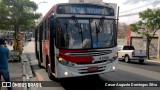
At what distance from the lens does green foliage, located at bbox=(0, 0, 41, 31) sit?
25141 millimetres

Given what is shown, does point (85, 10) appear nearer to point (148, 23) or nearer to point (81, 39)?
point (81, 39)

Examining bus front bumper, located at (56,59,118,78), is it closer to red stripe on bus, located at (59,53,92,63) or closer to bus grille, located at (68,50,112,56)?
red stripe on bus, located at (59,53,92,63)

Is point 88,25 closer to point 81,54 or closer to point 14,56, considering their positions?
point 81,54

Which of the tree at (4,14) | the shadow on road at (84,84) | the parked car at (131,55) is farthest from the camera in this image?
the tree at (4,14)

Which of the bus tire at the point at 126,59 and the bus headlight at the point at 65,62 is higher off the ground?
the bus headlight at the point at 65,62

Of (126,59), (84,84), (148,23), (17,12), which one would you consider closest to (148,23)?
(148,23)

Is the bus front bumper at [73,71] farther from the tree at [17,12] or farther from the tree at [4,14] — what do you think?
the tree at [4,14]

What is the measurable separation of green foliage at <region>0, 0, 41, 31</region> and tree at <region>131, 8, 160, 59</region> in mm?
11985

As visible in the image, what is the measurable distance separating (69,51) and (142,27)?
Answer: 23.4 metres

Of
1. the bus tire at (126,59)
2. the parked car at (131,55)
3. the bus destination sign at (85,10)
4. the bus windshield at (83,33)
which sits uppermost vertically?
the bus destination sign at (85,10)

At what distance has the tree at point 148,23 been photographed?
29.9 meters

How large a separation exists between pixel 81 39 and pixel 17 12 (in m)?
16.8

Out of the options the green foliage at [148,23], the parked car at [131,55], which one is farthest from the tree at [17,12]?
the green foliage at [148,23]

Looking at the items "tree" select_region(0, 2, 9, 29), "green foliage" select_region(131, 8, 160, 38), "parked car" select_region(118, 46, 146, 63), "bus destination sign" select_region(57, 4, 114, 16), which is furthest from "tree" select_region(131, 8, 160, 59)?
"bus destination sign" select_region(57, 4, 114, 16)
